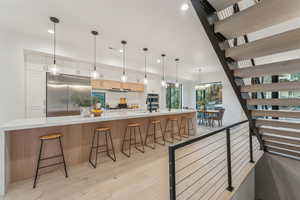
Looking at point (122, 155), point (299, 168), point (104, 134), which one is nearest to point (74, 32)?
point (104, 134)

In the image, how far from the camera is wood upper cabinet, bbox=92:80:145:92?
4637mm

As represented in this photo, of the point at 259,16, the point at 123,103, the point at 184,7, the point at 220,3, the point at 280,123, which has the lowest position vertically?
the point at 280,123

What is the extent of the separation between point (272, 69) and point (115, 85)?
4446 millimetres

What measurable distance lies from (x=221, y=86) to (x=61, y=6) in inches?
285

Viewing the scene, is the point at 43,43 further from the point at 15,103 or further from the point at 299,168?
the point at 299,168

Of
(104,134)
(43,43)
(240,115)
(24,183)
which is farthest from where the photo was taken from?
(240,115)

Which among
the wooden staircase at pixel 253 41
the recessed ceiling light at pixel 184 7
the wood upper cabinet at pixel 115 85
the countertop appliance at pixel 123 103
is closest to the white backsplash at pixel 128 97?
the countertop appliance at pixel 123 103

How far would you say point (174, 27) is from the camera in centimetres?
286

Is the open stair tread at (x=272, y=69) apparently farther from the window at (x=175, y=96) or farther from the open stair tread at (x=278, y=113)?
the window at (x=175, y=96)

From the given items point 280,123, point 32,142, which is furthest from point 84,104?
point 280,123

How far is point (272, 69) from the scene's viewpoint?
167 centimetres

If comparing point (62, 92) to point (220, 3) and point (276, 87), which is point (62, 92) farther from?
point (276, 87)

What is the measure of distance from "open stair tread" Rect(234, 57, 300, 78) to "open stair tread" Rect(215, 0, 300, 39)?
0.51 m

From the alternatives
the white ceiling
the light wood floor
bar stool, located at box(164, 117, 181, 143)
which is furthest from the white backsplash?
the light wood floor
